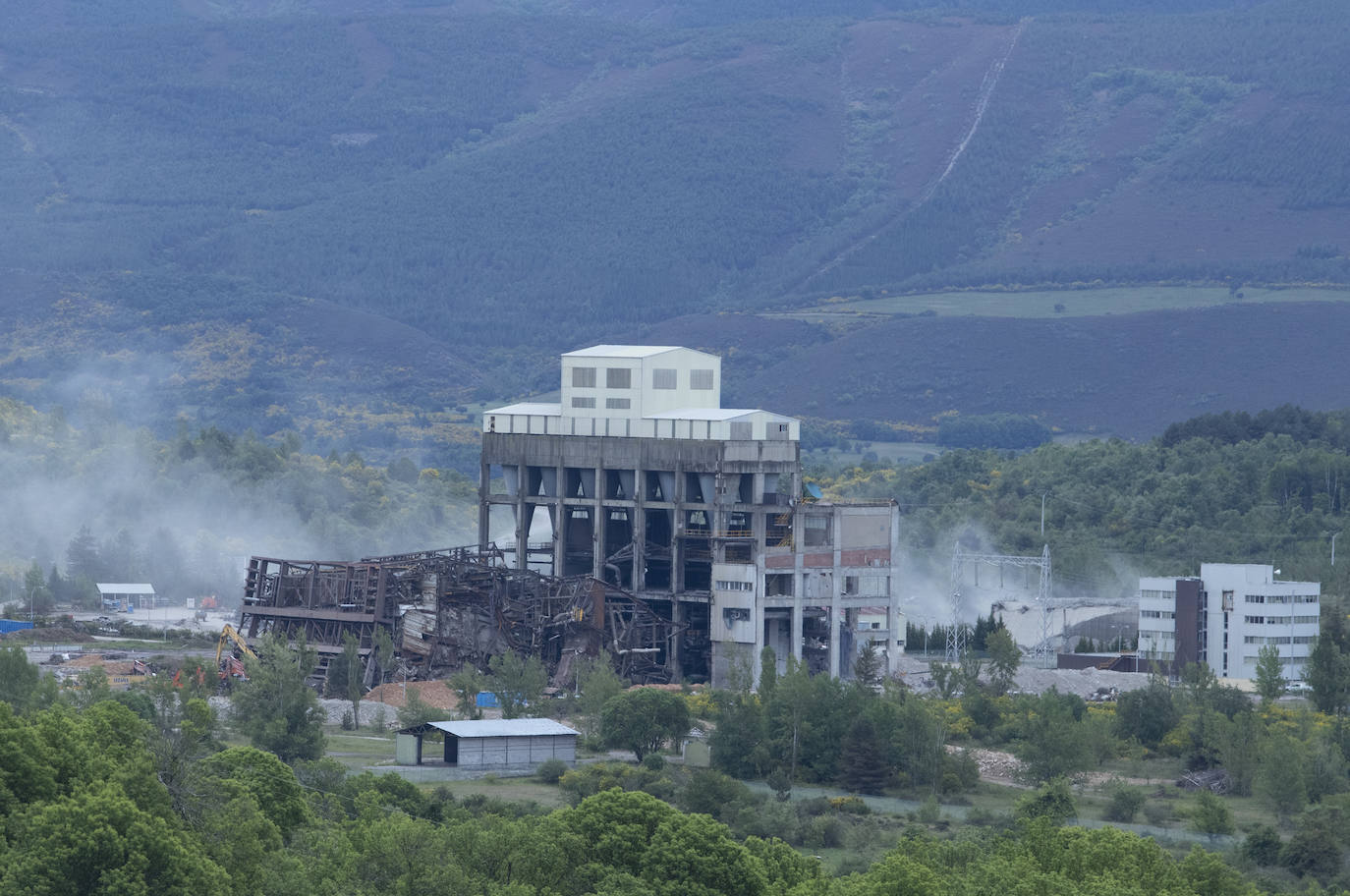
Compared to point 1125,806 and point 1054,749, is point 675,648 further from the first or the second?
point 1125,806

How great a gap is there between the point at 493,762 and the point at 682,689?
1960cm

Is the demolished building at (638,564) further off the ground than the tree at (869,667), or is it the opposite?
the demolished building at (638,564)

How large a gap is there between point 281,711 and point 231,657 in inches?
780

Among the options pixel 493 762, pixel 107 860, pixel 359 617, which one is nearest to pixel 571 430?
pixel 359 617

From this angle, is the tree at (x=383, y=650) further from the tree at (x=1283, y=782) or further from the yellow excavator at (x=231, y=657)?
the tree at (x=1283, y=782)

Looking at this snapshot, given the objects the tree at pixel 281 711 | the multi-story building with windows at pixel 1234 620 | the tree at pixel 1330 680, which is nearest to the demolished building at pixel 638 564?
the multi-story building with windows at pixel 1234 620

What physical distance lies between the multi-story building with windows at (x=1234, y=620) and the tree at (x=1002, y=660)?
9262 millimetres

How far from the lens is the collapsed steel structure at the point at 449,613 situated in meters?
96.3

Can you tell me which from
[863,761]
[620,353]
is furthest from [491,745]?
[620,353]

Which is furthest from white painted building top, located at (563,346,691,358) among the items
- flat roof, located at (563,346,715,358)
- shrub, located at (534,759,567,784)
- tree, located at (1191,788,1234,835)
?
tree, located at (1191,788,1234,835)

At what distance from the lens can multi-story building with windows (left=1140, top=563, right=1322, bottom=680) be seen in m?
104

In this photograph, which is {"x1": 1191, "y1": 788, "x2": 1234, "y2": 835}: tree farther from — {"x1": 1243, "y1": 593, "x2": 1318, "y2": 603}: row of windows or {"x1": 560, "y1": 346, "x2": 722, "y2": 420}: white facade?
{"x1": 560, "y1": 346, "x2": 722, "y2": 420}: white facade

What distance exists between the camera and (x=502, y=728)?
76125mm

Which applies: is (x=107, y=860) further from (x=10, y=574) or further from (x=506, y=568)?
(x=10, y=574)
